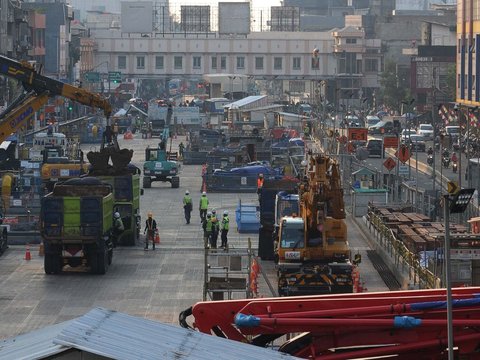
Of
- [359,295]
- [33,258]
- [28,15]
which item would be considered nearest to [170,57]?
[28,15]

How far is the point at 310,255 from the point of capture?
3456 cm

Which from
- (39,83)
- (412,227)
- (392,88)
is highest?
(39,83)

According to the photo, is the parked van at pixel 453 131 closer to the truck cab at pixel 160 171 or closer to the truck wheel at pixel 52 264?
the truck cab at pixel 160 171

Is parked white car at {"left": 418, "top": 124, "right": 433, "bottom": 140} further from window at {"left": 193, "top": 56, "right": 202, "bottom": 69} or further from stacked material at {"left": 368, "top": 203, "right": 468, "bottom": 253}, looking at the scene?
stacked material at {"left": 368, "top": 203, "right": 468, "bottom": 253}

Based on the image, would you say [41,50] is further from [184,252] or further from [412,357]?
[412,357]

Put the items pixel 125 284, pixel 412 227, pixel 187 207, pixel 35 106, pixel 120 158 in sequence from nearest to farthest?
pixel 125 284 → pixel 412 227 → pixel 120 158 → pixel 35 106 → pixel 187 207

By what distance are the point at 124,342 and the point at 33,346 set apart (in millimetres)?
947

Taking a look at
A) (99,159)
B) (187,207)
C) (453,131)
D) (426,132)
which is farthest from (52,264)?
(426,132)

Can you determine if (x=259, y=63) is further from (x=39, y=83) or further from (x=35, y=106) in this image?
(x=39, y=83)

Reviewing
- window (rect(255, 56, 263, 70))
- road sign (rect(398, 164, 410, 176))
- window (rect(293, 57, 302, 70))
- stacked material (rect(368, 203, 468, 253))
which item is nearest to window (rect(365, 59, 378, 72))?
window (rect(293, 57, 302, 70))

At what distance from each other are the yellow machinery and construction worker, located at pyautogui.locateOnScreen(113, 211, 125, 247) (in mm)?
7911

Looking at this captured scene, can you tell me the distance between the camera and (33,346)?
15.6 m

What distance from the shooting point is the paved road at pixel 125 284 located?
110 ft

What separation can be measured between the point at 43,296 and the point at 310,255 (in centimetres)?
657
